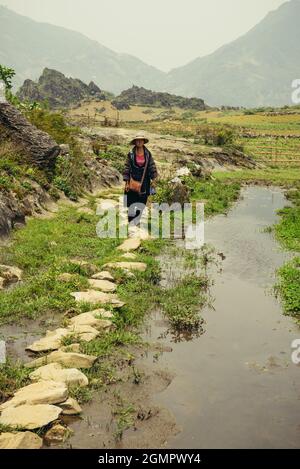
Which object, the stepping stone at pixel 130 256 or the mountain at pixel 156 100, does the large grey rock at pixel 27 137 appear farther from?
the mountain at pixel 156 100

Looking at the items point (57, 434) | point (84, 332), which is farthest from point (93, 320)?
point (57, 434)

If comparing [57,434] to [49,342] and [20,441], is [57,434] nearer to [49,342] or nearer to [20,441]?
[20,441]

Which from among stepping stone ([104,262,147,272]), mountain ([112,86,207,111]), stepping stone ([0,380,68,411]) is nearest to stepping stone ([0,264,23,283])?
stepping stone ([104,262,147,272])

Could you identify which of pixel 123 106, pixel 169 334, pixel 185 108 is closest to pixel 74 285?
pixel 169 334

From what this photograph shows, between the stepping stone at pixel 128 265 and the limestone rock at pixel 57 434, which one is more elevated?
the stepping stone at pixel 128 265

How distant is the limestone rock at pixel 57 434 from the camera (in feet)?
15.8

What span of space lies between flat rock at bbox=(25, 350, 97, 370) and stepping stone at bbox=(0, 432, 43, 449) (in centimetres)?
151

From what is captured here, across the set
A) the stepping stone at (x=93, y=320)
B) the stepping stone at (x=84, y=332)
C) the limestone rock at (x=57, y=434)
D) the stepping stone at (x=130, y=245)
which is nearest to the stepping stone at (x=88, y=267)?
the stepping stone at (x=130, y=245)

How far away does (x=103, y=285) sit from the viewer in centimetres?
A: 920

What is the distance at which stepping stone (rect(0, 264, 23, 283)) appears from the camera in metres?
9.52

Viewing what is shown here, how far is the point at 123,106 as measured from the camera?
383ft

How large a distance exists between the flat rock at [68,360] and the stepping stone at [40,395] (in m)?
0.71

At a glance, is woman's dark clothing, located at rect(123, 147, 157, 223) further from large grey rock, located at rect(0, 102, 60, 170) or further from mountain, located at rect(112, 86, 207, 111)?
mountain, located at rect(112, 86, 207, 111)

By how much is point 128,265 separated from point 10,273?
8.33ft
